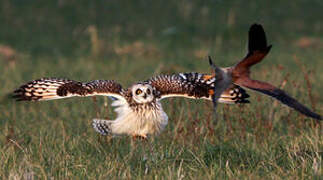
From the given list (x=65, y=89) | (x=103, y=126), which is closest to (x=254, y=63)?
(x=103, y=126)

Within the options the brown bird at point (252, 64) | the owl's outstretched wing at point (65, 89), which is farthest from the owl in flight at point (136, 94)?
the brown bird at point (252, 64)

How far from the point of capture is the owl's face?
5.99m

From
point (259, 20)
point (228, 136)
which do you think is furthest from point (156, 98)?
point (259, 20)

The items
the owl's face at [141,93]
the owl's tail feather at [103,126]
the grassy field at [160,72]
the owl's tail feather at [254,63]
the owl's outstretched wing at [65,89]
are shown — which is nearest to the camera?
the owl's tail feather at [254,63]

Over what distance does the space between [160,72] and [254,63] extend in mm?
6702

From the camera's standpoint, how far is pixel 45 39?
1644 cm

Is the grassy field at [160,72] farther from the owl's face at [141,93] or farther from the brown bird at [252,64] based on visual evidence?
the brown bird at [252,64]

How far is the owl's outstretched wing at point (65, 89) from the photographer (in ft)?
20.1

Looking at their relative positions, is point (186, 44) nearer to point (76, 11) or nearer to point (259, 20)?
point (259, 20)

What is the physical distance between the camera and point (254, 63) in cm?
441

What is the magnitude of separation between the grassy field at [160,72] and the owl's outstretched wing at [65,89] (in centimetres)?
48

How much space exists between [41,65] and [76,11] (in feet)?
20.1

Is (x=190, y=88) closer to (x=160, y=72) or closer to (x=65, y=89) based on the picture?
(x=65, y=89)

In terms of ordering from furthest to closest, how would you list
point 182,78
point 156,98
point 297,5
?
1. point 297,5
2. point 182,78
3. point 156,98
